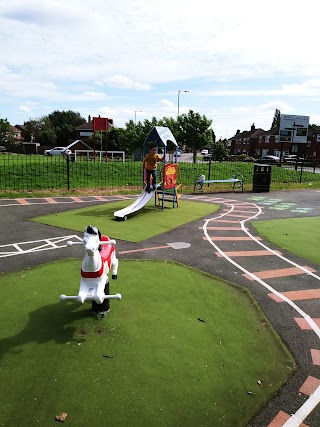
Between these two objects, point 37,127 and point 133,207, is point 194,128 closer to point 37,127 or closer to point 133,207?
point 133,207

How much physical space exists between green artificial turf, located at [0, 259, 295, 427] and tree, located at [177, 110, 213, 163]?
38.9 meters

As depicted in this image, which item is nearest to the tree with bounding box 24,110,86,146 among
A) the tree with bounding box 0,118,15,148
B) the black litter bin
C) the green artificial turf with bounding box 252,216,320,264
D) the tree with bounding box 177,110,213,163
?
the tree with bounding box 0,118,15,148

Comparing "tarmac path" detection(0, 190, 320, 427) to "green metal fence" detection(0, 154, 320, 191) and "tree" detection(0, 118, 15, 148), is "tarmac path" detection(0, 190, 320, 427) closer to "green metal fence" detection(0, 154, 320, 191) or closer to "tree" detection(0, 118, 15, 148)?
"green metal fence" detection(0, 154, 320, 191)

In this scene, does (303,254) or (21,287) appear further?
(303,254)

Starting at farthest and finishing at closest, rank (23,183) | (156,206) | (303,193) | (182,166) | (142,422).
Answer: (182,166)
(303,193)
(23,183)
(156,206)
(142,422)

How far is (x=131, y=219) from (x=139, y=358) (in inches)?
326

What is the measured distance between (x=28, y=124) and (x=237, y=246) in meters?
97.1

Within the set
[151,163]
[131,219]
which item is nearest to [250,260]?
[131,219]

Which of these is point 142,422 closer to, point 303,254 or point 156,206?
point 303,254

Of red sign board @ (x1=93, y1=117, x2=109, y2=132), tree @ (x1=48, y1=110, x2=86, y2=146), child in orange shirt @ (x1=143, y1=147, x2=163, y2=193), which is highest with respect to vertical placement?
tree @ (x1=48, y1=110, x2=86, y2=146)

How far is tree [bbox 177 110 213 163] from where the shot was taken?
142 ft

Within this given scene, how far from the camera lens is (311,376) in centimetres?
412

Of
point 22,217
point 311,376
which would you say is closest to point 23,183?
point 22,217

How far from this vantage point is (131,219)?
12.4 meters
